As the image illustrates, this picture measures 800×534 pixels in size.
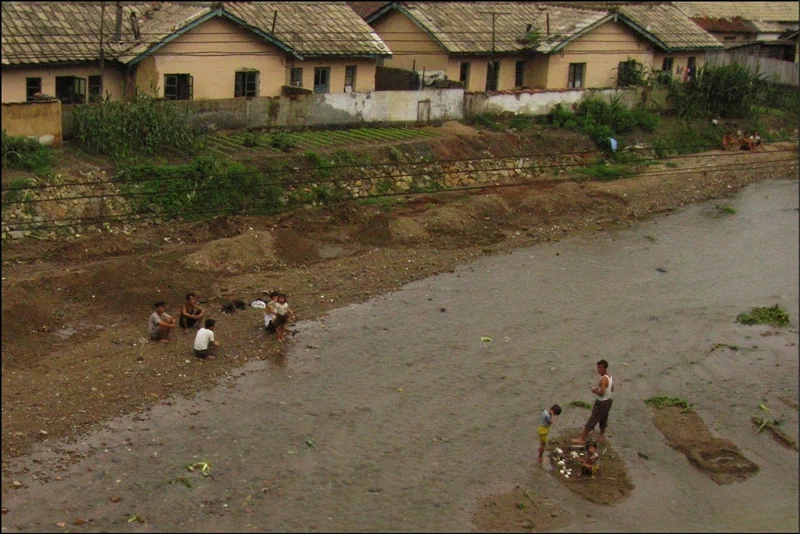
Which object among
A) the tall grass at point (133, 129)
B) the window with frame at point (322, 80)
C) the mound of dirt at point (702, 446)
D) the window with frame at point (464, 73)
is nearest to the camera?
the mound of dirt at point (702, 446)

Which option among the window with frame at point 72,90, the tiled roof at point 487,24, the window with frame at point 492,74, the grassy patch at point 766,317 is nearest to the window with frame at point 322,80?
the tiled roof at point 487,24

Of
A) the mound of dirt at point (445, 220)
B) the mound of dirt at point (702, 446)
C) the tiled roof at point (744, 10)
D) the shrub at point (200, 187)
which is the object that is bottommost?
the mound of dirt at point (702, 446)

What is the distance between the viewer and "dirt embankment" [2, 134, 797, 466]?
69.5 ft

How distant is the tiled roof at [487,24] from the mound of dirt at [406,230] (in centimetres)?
1234

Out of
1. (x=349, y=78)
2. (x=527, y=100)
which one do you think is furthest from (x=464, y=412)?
(x=527, y=100)

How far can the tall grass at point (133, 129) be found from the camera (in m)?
30.8

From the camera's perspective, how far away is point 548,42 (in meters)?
A: 43.7

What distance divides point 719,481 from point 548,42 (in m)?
27.9

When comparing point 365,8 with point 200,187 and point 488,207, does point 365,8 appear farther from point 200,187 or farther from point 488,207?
point 200,187

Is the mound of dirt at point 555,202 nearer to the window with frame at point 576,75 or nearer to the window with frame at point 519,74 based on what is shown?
the window with frame at point 519,74

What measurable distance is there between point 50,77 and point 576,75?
22.2 m

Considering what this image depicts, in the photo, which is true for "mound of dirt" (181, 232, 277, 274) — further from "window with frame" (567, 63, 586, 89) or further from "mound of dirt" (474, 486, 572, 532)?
"window with frame" (567, 63, 586, 89)

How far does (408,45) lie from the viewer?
44.2m

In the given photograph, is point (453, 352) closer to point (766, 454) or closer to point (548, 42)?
point (766, 454)
